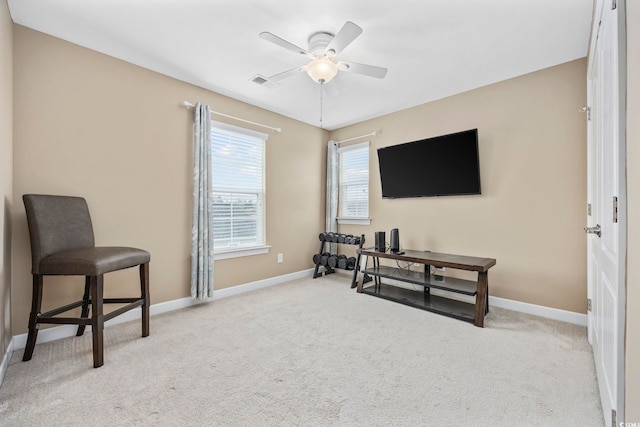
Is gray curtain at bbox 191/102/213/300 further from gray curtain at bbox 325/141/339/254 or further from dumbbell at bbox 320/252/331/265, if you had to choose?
gray curtain at bbox 325/141/339/254

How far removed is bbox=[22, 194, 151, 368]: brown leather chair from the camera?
1.82m

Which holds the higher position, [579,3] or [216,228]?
[579,3]

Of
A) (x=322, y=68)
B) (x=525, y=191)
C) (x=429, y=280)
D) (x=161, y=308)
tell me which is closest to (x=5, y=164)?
(x=161, y=308)

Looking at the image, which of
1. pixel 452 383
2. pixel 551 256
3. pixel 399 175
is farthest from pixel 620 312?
pixel 399 175

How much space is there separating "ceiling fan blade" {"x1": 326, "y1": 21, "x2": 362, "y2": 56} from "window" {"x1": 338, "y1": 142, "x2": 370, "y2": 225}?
225cm

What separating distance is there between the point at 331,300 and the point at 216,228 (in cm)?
161

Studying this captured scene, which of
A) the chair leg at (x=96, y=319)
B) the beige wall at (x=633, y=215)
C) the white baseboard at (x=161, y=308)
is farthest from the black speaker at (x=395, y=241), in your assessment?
the chair leg at (x=96, y=319)

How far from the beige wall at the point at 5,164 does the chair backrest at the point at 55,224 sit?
0.14 meters

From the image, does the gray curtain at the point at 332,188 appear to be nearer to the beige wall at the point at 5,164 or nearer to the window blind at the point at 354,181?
the window blind at the point at 354,181

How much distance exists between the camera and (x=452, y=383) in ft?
Answer: 5.52

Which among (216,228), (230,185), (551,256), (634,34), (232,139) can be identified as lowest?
(551,256)

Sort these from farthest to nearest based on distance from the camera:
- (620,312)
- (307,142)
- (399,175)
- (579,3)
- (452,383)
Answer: (307,142) → (399,175) → (579,3) → (452,383) → (620,312)

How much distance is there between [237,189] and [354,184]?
1843 millimetres

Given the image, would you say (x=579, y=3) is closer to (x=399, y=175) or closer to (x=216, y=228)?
(x=399, y=175)
